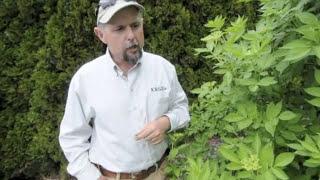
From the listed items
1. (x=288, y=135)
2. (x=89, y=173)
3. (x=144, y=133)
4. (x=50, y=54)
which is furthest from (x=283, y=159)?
(x=50, y=54)

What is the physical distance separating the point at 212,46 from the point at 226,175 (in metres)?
0.71

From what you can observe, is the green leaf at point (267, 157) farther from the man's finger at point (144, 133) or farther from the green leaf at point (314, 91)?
the man's finger at point (144, 133)

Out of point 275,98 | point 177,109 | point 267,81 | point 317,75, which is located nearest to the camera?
point 317,75

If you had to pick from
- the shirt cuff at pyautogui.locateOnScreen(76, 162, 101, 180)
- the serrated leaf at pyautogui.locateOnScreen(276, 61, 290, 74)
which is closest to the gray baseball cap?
the shirt cuff at pyautogui.locateOnScreen(76, 162, 101, 180)

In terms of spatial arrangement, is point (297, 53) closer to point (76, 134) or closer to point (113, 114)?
point (113, 114)

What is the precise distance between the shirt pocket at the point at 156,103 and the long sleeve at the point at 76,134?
1.02 ft

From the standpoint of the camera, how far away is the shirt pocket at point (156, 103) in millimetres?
2738

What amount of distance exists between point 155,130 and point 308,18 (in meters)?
1.20

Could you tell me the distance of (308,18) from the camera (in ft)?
5.49

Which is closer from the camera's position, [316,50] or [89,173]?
[316,50]

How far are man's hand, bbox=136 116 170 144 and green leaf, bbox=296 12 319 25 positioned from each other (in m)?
1.16

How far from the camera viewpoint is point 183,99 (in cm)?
297

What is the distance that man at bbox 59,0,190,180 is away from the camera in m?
2.68

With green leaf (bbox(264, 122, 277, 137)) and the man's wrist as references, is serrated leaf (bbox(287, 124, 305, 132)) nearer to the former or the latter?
green leaf (bbox(264, 122, 277, 137))
